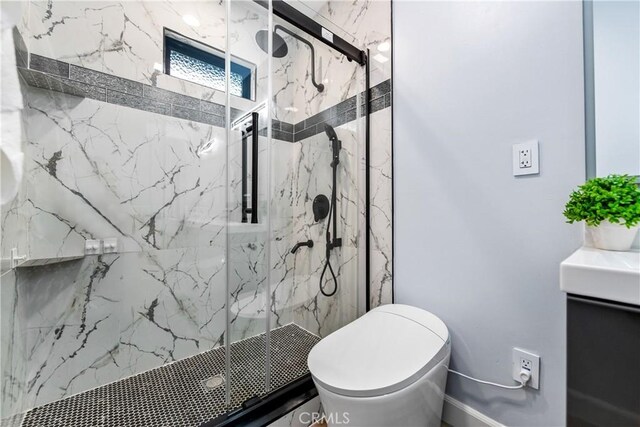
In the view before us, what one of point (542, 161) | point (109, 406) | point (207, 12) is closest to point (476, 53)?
point (542, 161)

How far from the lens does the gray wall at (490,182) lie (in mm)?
931

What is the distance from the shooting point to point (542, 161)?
96cm

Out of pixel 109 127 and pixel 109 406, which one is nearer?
pixel 109 406

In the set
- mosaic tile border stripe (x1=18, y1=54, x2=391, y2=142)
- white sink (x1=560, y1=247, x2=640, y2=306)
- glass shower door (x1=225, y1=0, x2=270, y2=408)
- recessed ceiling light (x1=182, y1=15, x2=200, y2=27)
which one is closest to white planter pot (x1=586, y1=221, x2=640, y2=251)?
white sink (x1=560, y1=247, x2=640, y2=306)

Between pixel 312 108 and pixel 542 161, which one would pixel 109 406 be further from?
pixel 542 161

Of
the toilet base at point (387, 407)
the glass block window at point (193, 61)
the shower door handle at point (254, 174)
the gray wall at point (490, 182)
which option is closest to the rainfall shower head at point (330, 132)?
the gray wall at point (490, 182)

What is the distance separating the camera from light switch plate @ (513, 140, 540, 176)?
3.18ft

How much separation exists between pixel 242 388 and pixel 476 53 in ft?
6.23

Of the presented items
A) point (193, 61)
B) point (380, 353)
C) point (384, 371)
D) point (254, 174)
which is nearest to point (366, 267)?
point (380, 353)

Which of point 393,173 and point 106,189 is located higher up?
point 393,173

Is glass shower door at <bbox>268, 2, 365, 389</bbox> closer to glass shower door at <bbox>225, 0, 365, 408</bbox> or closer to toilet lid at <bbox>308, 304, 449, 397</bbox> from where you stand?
glass shower door at <bbox>225, 0, 365, 408</bbox>

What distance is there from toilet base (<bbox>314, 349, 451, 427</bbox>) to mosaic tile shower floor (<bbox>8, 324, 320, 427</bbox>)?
512 millimetres

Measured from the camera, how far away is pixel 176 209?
170 centimetres

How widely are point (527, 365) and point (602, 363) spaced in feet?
2.33
